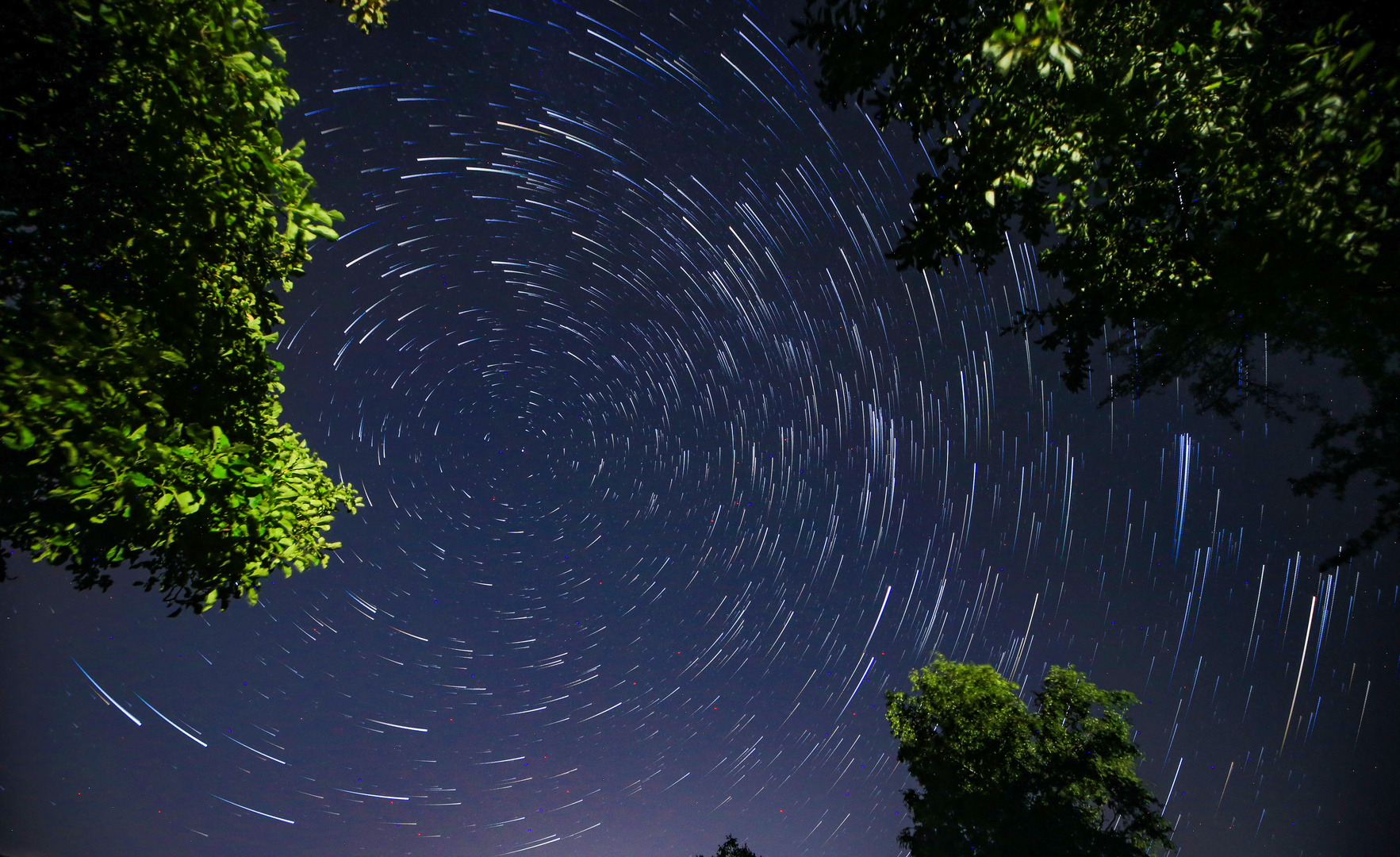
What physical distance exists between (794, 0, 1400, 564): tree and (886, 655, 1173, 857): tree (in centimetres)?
1155

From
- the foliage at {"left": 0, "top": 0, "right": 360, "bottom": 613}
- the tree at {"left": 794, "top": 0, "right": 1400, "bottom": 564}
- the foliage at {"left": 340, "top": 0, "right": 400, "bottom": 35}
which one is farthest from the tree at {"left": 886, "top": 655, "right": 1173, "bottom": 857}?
the foliage at {"left": 340, "top": 0, "right": 400, "bottom": 35}

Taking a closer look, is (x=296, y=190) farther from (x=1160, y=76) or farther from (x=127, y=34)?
(x=1160, y=76)

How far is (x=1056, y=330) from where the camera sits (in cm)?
476

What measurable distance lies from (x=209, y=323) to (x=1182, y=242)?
7434mm

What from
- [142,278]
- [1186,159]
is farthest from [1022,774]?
[142,278]

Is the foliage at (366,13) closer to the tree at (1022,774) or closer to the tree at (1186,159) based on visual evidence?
the tree at (1186,159)

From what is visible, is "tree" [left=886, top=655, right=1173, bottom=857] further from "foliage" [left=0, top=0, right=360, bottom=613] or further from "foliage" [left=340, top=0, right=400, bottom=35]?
"foliage" [left=340, top=0, right=400, bottom=35]

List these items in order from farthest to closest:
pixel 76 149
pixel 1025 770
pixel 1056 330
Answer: pixel 1025 770
pixel 1056 330
pixel 76 149

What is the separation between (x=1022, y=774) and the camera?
1191cm

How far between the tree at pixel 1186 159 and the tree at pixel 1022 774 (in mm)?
11548

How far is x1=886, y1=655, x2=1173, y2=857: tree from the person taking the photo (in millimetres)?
10812

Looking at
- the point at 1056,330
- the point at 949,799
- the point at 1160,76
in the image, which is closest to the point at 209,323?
the point at 1160,76

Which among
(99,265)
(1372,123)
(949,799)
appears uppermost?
(99,265)

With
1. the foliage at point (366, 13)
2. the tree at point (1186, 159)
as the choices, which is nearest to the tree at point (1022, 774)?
the tree at point (1186, 159)
